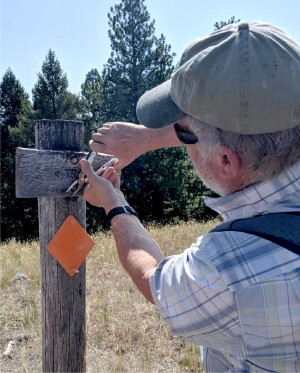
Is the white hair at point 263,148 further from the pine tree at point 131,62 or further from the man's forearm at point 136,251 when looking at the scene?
the pine tree at point 131,62

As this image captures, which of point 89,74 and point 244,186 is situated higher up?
point 89,74

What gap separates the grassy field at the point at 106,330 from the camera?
3057 mm

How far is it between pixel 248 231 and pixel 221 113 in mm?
316

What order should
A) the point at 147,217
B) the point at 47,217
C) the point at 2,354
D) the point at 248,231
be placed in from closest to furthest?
1. the point at 248,231
2. the point at 47,217
3. the point at 2,354
4. the point at 147,217

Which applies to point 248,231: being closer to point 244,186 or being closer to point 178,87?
point 244,186

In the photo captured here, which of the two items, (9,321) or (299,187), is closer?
(299,187)

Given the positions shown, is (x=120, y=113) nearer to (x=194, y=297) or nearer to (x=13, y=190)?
(x=13, y=190)

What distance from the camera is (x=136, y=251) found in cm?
145

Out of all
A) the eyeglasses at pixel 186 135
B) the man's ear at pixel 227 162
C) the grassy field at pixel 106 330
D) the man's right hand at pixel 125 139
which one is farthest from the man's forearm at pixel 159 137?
the grassy field at pixel 106 330

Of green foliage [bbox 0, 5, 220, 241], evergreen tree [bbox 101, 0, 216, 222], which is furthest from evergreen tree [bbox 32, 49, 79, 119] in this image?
evergreen tree [bbox 101, 0, 216, 222]

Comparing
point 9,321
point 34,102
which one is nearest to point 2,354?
point 9,321

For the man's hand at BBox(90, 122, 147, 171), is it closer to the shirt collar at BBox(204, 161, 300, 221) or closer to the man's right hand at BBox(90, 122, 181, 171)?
the man's right hand at BBox(90, 122, 181, 171)

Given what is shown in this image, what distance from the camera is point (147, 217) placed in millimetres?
23969

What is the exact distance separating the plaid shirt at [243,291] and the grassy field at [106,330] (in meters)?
1.99
